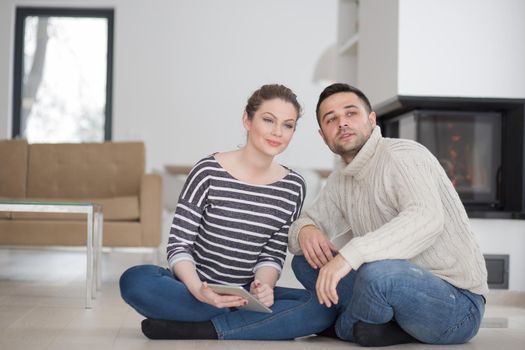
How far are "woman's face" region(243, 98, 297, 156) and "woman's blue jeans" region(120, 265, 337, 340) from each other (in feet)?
1.53

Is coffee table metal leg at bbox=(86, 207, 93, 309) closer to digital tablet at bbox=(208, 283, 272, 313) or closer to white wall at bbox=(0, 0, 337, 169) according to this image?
digital tablet at bbox=(208, 283, 272, 313)

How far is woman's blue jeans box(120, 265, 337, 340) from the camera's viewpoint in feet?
7.27

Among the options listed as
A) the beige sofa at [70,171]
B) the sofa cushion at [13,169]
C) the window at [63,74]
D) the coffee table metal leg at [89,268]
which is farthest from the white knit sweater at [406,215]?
the window at [63,74]

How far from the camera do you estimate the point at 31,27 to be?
752 cm

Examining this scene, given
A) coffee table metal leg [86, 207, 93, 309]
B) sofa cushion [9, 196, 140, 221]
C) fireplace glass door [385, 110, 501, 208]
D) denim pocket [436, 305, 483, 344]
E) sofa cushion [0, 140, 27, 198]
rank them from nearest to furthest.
Result: denim pocket [436, 305, 483, 344] → coffee table metal leg [86, 207, 93, 309] → fireplace glass door [385, 110, 501, 208] → sofa cushion [9, 196, 140, 221] → sofa cushion [0, 140, 27, 198]

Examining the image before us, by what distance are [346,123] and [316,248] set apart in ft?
1.26

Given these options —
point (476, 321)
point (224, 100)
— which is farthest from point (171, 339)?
point (224, 100)

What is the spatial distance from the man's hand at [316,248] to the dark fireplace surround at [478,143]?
5.15ft

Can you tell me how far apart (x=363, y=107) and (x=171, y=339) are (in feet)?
3.01

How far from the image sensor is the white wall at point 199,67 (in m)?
7.29

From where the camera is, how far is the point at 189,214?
7.32ft

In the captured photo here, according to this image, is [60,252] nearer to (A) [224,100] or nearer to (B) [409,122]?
(A) [224,100]

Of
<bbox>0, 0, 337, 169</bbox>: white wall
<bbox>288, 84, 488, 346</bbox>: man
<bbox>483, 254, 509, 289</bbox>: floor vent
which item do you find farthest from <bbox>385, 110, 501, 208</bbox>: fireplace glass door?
<bbox>0, 0, 337, 169</bbox>: white wall

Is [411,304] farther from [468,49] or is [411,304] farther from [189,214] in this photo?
[468,49]
